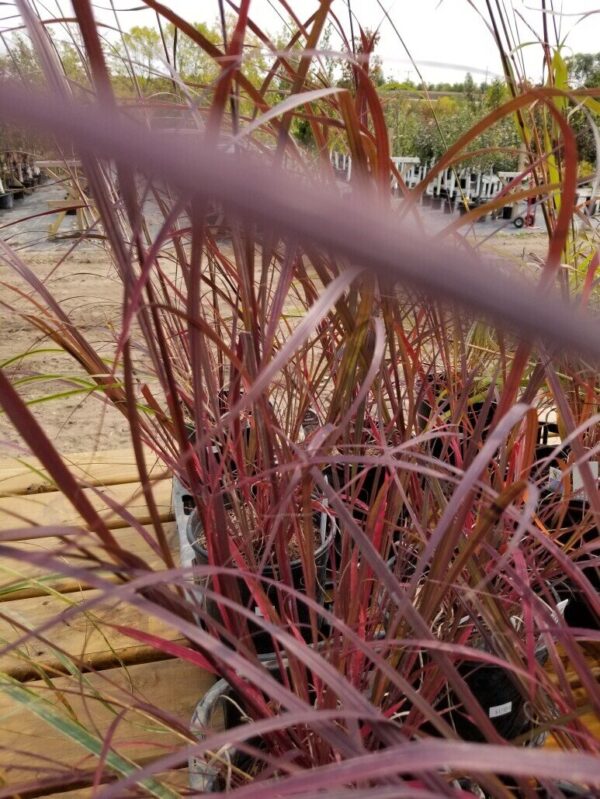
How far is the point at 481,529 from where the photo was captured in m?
0.30

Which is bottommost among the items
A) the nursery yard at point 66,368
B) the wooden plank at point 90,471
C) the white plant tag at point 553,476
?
the nursery yard at point 66,368

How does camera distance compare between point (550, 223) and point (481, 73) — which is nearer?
point (481, 73)

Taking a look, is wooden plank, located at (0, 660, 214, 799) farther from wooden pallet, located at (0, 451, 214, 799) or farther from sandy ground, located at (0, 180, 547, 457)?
sandy ground, located at (0, 180, 547, 457)

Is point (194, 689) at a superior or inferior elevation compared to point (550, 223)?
inferior

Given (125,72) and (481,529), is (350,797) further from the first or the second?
(125,72)

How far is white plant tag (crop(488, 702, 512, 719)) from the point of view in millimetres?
606

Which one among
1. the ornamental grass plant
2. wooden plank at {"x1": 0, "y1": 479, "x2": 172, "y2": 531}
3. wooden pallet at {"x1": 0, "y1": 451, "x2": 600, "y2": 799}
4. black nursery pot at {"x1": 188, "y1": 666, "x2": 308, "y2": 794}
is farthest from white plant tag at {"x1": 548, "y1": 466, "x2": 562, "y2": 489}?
wooden plank at {"x1": 0, "y1": 479, "x2": 172, "y2": 531}

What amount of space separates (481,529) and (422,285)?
24 cm

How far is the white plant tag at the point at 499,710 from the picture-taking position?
1.99ft

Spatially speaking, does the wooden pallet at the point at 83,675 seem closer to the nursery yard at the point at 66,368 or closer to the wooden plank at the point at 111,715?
the wooden plank at the point at 111,715

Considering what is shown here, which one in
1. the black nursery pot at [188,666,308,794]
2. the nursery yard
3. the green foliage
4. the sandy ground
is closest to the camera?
the black nursery pot at [188,666,308,794]

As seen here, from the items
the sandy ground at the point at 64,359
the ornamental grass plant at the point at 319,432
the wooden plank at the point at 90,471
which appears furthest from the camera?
the sandy ground at the point at 64,359

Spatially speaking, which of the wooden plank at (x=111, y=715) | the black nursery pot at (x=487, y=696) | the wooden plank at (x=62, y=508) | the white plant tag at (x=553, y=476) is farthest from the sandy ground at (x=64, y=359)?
the black nursery pot at (x=487, y=696)

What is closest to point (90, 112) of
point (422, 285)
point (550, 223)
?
point (422, 285)
